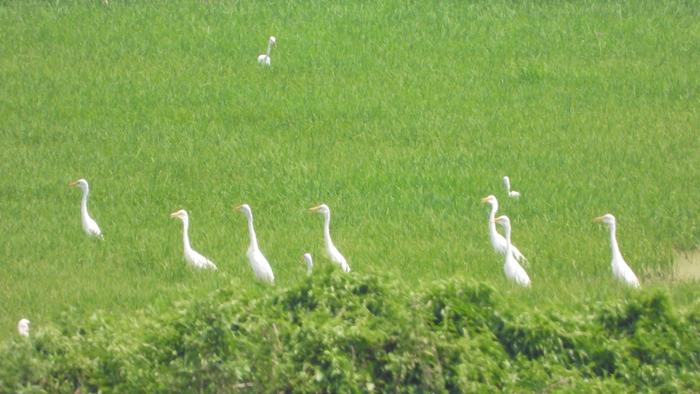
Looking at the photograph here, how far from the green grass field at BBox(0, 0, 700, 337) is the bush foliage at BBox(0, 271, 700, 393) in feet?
1.32

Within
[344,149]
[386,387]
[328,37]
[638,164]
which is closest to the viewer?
[386,387]

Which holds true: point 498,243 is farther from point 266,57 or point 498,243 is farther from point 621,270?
point 266,57

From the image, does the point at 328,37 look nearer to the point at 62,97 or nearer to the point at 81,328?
the point at 62,97

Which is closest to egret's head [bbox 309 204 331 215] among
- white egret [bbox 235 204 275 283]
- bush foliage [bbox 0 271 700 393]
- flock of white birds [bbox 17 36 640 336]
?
flock of white birds [bbox 17 36 640 336]

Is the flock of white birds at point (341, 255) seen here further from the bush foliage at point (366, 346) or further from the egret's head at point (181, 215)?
the bush foliage at point (366, 346)

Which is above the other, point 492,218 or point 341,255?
point 492,218

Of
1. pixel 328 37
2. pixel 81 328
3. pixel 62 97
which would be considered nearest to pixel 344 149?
pixel 62 97

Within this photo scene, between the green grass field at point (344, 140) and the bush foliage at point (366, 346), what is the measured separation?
15.9 inches

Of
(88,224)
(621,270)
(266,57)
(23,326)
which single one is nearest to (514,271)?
(621,270)

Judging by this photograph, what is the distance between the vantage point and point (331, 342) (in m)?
7.87

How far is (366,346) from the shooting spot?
790cm

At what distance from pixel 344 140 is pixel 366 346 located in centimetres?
912

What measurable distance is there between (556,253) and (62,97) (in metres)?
9.18

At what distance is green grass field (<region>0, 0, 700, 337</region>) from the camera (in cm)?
1189
